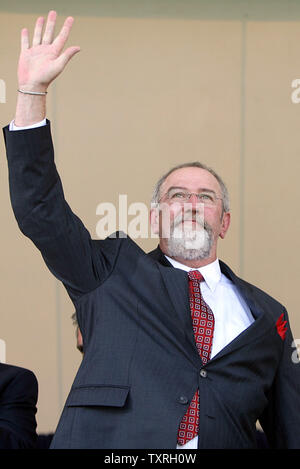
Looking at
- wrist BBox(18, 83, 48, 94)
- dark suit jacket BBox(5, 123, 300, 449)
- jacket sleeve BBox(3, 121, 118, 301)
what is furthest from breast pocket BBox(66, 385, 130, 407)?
wrist BBox(18, 83, 48, 94)

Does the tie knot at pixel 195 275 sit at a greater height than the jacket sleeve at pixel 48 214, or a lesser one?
lesser

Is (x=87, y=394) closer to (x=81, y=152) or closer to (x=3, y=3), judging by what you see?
(x=81, y=152)

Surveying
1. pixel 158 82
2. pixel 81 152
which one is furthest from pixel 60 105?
pixel 158 82

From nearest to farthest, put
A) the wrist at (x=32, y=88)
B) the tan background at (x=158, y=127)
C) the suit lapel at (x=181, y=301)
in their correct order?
the wrist at (x=32, y=88), the suit lapel at (x=181, y=301), the tan background at (x=158, y=127)

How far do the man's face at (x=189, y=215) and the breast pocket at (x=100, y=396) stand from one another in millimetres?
566

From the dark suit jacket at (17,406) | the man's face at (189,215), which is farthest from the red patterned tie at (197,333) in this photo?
the dark suit jacket at (17,406)

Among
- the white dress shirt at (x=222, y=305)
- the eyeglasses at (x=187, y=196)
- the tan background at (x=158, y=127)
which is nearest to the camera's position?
the white dress shirt at (x=222, y=305)

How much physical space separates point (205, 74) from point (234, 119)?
0.29 meters

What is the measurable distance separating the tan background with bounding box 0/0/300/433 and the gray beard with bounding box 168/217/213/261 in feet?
5.16

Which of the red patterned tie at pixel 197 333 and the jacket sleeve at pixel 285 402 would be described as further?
the jacket sleeve at pixel 285 402

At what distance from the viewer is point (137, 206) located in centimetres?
400

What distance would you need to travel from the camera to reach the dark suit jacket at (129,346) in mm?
2037

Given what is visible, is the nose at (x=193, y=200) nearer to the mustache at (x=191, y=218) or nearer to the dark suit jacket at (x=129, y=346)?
the mustache at (x=191, y=218)

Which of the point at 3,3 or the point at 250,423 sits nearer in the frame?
the point at 250,423
